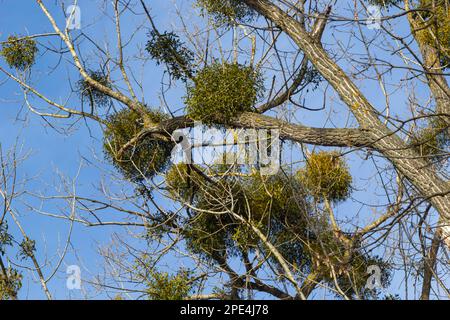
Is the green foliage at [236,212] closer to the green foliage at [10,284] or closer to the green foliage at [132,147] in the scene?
the green foliage at [132,147]

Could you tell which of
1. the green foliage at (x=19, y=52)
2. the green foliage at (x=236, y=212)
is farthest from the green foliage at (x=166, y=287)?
the green foliage at (x=19, y=52)

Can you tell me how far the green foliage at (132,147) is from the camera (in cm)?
857

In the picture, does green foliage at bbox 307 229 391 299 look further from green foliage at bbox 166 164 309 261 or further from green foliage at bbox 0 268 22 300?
green foliage at bbox 0 268 22 300

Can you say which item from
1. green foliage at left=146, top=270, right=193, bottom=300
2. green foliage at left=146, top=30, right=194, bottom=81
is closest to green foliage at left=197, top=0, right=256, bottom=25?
green foliage at left=146, top=30, right=194, bottom=81

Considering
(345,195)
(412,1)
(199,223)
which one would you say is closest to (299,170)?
(345,195)

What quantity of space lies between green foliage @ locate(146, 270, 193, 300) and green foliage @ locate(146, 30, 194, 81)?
7.71 ft

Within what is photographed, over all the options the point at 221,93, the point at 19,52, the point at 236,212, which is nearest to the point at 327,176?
the point at 236,212

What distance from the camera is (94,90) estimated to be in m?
8.98

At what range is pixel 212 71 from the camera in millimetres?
7582

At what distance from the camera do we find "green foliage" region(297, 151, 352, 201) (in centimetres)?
891

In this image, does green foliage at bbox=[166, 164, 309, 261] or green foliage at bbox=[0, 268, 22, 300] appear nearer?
green foliage at bbox=[0, 268, 22, 300]

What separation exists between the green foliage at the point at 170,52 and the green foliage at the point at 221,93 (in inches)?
32.0

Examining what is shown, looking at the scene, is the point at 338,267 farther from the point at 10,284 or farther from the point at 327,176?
the point at 10,284
